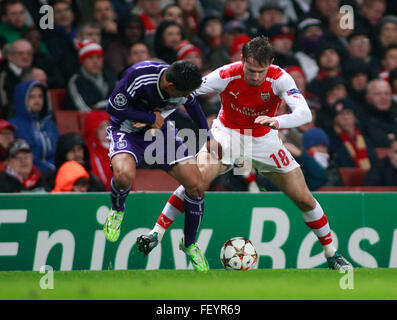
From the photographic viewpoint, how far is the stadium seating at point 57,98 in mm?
10821

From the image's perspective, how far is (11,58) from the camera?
1057 centimetres

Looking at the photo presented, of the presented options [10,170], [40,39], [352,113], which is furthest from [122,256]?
[352,113]

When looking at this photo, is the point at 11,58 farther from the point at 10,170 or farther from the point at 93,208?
the point at 93,208

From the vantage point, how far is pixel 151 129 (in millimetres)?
7746

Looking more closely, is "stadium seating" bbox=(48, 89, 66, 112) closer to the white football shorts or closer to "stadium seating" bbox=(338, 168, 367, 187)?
the white football shorts

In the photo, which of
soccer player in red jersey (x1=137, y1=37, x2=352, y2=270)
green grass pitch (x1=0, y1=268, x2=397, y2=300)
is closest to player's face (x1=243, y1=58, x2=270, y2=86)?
soccer player in red jersey (x1=137, y1=37, x2=352, y2=270)

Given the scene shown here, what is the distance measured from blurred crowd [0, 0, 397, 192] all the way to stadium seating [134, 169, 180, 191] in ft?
1.32

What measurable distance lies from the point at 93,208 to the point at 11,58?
8.84 feet

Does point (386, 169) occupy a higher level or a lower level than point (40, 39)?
lower

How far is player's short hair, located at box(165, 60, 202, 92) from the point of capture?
7.25m

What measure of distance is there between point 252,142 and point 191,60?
325 centimetres

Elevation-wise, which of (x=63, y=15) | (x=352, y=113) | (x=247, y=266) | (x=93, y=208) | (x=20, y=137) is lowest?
(x=247, y=266)

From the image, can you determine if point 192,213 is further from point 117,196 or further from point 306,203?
point 306,203

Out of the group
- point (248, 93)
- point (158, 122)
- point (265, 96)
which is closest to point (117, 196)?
point (158, 122)
